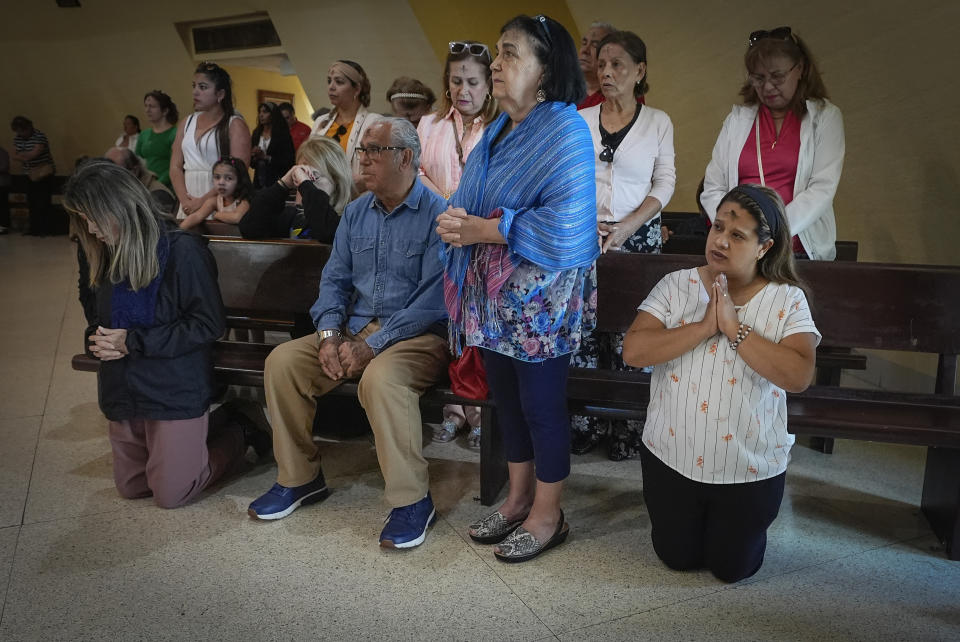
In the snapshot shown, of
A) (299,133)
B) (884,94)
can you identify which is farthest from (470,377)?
(299,133)

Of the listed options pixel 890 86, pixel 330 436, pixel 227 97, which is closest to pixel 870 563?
pixel 330 436

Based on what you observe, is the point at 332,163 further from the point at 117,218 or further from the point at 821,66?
the point at 821,66

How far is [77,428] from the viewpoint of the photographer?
11.8 ft

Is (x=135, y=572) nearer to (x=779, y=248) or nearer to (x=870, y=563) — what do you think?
(x=779, y=248)

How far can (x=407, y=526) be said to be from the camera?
2.52 m

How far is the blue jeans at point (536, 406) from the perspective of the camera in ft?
7.57

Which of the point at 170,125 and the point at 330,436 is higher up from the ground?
the point at 170,125

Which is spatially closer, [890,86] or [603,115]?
[603,115]

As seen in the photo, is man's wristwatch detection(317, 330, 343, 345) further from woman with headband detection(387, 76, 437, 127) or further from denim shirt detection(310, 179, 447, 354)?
woman with headband detection(387, 76, 437, 127)

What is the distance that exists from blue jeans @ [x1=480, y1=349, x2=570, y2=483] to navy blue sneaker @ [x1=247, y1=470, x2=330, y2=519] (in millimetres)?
810

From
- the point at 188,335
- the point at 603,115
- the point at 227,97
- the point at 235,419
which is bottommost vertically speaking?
the point at 235,419

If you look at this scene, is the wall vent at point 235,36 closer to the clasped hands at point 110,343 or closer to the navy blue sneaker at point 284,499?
the clasped hands at point 110,343

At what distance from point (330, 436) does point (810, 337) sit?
224 centimetres

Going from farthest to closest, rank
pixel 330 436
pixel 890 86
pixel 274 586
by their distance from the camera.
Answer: pixel 890 86 → pixel 330 436 → pixel 274 586
